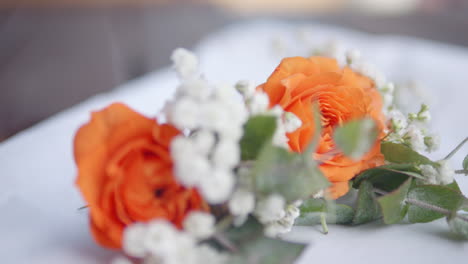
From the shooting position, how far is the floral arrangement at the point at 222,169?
9.3 inches

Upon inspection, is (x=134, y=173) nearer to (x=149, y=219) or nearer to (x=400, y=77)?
(x=149, y=219)

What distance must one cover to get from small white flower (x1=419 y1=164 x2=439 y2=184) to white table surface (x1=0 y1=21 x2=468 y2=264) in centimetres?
5

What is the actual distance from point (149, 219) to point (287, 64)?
0.17 metres

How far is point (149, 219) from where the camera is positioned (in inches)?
10.5

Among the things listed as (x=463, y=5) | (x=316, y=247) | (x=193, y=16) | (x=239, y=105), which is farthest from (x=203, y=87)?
(x=193, y=16)

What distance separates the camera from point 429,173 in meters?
0.36

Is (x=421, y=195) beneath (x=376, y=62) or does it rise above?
beneath

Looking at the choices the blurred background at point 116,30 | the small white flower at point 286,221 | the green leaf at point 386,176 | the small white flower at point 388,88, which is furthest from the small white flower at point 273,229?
the blurred background at point 116,30

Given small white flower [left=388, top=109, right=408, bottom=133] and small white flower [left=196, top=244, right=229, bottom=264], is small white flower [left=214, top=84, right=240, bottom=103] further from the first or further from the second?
small white flower [left=388, top=109, right=408, bottom=133]

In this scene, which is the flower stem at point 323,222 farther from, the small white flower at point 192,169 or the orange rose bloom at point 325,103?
the small white flower at point 192,169

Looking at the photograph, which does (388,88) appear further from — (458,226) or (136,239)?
(136,239)

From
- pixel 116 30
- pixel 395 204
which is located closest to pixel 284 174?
pixel 395 204

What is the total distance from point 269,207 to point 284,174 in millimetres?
23

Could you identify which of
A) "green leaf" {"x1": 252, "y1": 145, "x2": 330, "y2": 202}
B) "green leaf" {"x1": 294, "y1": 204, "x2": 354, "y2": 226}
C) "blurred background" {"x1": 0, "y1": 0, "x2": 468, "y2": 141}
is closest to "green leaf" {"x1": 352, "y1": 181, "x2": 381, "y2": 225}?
"green leaf" {"x1": 294, "y1": 204, "x2": 354, "y2": 226}
